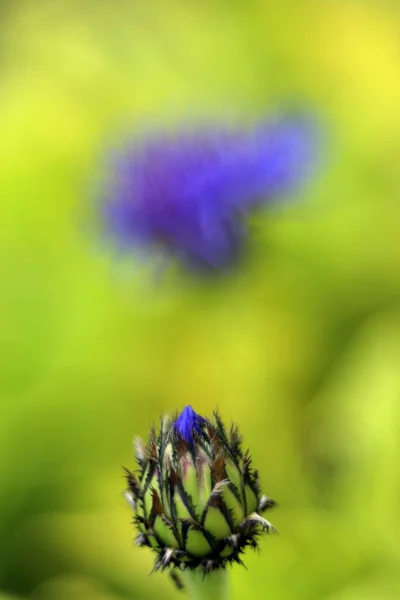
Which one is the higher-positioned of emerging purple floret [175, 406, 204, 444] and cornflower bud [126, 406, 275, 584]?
emerging purple floret [175, 406, 204, 444]

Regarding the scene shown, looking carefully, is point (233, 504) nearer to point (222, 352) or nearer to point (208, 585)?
point (208, 585)

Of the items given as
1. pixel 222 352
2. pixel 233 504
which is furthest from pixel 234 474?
pixel 222 352

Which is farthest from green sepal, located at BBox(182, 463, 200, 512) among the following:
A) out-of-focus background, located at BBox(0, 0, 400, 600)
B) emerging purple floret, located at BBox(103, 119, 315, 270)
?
emerging purple floret, located at BBox(103, 119, 315, 270)

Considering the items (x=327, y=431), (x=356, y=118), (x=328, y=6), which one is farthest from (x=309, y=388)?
(x=328, y=6)

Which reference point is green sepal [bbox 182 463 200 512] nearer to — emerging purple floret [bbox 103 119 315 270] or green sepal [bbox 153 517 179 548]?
green sepal [bbox 153 517 179 548]

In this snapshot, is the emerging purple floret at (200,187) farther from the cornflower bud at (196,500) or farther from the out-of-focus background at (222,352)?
the cornflower bud at (196,500)
